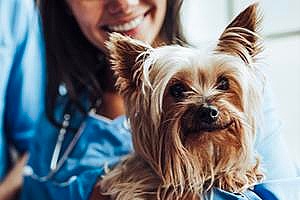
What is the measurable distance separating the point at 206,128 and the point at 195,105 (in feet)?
0.11

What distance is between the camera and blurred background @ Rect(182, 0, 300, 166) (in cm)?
133

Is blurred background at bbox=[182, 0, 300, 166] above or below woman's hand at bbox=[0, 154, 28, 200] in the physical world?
above

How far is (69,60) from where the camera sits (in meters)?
1.33

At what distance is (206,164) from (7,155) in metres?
0.78

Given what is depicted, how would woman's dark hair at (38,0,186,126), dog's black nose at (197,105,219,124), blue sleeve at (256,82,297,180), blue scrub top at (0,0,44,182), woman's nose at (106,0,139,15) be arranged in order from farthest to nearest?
blue scrub top at (0,0,44,182), woman's dark hair at (38,0,186,126), woman's nose at (106,0,139,15), blue sleeve at (256,82,297,180), dog's black nose at (197,105,219,124)

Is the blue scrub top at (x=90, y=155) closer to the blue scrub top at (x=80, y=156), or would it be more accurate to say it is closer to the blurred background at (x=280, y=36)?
the blue scrub top at (x=80, y=156)

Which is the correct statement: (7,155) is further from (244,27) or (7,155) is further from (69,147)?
(244,27)

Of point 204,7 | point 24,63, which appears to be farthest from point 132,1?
point 24,63

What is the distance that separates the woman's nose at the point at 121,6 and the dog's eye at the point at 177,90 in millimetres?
292

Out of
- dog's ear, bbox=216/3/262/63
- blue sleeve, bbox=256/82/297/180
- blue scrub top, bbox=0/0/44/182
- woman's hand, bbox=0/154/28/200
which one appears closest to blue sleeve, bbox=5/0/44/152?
blue scrub top, bbox=0/0/44/182

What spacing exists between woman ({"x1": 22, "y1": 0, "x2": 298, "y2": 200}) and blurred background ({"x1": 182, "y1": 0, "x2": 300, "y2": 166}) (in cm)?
11

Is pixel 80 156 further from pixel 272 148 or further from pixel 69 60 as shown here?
pixel 272 148

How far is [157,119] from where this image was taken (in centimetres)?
93

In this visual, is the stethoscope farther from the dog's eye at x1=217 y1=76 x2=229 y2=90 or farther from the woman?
the dog's eye at x1=217 y1=76 x2=229 y2=90
